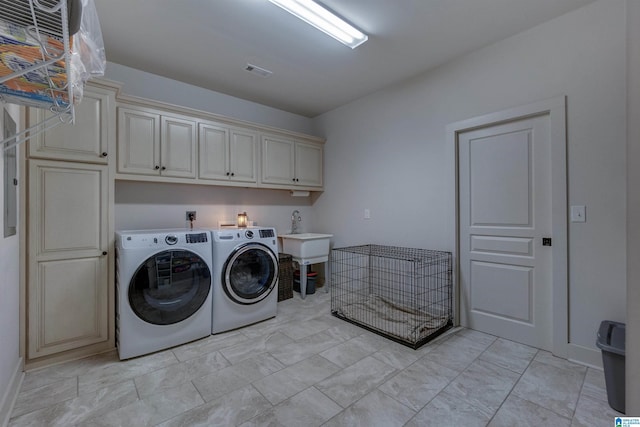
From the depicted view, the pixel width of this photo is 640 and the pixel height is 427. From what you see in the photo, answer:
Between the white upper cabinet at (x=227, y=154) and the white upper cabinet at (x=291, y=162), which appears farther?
the white upper cabinet at (x=291, y=162)

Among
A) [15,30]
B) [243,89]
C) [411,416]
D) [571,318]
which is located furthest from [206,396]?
[243,89]

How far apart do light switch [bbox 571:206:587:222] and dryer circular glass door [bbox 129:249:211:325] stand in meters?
2.91

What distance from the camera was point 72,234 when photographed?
2090 mm

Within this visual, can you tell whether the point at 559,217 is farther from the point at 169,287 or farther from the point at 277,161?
the point at 169,287

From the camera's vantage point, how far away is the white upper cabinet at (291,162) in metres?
3.47

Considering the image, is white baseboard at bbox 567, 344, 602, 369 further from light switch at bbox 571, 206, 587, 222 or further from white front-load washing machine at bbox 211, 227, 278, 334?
white front-load washing machine at bbox 211, 227, 278, 334

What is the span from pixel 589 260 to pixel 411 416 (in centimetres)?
169

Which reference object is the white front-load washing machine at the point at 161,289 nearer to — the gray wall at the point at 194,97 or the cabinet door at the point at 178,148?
the cabinet door at the point at 178,148

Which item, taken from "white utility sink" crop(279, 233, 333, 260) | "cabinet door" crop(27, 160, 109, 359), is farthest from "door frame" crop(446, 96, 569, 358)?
"cabinet door" crop(27, 160, 109, 359)

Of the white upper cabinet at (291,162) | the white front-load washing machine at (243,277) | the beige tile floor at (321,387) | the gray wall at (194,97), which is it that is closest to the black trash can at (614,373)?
the beige tile floor at (321,387)

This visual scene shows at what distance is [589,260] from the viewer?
6.51 feet

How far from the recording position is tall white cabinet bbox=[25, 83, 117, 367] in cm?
196

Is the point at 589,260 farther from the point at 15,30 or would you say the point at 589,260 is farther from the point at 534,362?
the point at 15,30

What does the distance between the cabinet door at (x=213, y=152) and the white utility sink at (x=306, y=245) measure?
1.14 metres
